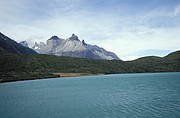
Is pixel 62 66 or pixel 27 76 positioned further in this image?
pixel 62 66

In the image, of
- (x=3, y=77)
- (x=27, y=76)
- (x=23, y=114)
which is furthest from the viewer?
(x=27, y=76)

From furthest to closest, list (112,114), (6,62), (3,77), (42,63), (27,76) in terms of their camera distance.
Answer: (42,63) < (6,62) < (27,76) < (3,77) < (112,114)

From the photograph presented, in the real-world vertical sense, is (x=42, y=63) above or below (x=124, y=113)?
above

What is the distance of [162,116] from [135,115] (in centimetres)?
389

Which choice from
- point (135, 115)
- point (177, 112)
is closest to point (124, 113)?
point (135, 115)

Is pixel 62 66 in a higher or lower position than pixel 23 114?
higher

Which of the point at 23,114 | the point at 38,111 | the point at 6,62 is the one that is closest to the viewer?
the point at 23,114

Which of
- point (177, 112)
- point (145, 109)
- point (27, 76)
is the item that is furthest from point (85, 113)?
point (27, 76)

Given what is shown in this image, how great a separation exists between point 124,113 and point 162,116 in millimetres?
5665

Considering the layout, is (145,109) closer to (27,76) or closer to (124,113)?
(124,113)

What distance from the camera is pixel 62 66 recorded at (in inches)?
7318

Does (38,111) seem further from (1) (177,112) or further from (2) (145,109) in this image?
(1) (177,112)

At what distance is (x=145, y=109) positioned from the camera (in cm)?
2664

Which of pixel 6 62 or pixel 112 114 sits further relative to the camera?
pixel 6 62
